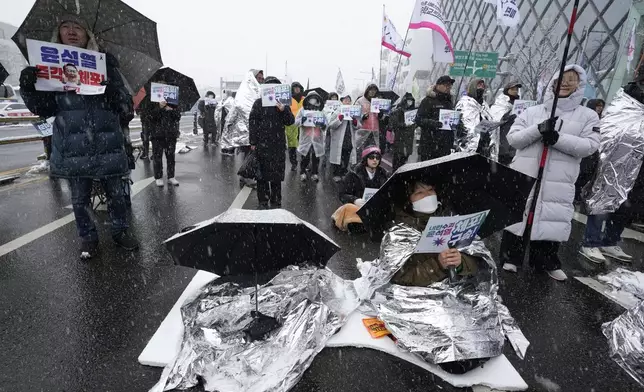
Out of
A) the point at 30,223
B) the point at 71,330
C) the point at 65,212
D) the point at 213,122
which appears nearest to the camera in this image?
the point at 71,330

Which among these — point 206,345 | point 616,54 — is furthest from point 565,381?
point 616,54

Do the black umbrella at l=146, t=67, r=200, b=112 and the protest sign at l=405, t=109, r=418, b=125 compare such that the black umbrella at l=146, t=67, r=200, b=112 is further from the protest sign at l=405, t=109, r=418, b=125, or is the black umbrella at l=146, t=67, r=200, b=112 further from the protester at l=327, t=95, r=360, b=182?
the protest sign at l=405, t=109, r=418, b=125

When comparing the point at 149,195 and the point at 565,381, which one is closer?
the point at 565,381

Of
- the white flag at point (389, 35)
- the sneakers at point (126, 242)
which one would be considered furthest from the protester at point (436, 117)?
the white flag at point (389, 35)

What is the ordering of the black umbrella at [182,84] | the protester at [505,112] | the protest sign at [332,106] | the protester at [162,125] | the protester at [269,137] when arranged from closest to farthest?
the protester at [269,137]
the protester at [162,125]
the protester at [505,112]
the black umbrella at [182,84]
the protest sign at [332,106]

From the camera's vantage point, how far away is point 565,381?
8.03ft

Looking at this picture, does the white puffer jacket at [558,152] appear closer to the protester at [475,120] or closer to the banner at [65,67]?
the protester at [475,120]

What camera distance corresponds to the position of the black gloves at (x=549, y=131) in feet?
11.4

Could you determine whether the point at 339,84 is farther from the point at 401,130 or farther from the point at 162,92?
the point at 162,92

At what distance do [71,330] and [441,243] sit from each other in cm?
275

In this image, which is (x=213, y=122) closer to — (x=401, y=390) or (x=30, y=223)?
(x=30, y=223)

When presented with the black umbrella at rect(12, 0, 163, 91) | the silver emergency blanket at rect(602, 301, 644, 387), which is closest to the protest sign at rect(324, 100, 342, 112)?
the black umbrella at rect(12, 0, 163, 91)

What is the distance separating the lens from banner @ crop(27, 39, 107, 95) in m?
3.39

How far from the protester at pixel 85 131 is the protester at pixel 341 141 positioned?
5.19 metres
